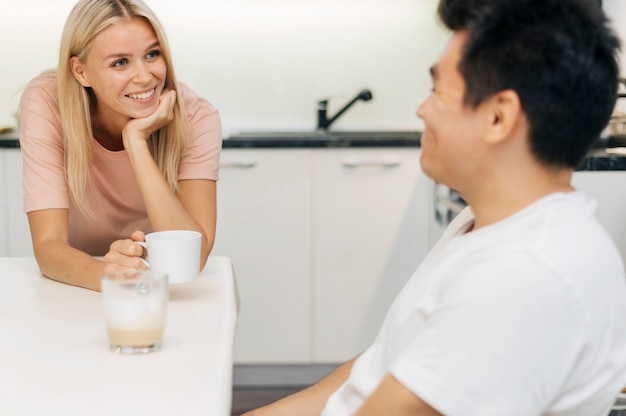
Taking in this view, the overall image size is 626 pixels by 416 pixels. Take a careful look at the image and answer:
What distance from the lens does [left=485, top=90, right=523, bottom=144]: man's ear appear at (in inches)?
34.0

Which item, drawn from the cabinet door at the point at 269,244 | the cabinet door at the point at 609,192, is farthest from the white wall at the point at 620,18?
the cabinet door at the point at 269,244

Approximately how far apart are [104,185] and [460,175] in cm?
109

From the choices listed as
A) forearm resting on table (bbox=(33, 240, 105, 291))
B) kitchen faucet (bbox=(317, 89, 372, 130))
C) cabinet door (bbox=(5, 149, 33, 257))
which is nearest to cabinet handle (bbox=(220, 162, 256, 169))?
kitchen faucet (bbox=(317, 89, 372, 130))

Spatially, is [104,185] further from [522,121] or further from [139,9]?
[522,121]

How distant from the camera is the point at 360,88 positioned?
11.2ft

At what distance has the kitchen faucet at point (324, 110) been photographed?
10.6 feet

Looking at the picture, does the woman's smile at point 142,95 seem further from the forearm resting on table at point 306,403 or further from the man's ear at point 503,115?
the man's ear at point 503,115

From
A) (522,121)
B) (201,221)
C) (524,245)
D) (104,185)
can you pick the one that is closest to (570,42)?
(522,121)

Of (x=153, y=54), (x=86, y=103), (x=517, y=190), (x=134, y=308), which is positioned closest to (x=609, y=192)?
(x=153, y=54)

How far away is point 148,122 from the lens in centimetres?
175

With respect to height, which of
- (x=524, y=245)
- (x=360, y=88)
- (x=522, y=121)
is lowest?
(x=360, y=88)

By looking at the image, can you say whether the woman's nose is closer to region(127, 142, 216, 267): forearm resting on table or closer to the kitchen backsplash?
region(127, 142, 216, 267): forearm resting on table

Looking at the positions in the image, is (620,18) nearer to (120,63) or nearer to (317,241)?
(317,241)

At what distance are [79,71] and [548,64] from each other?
1.17 m
